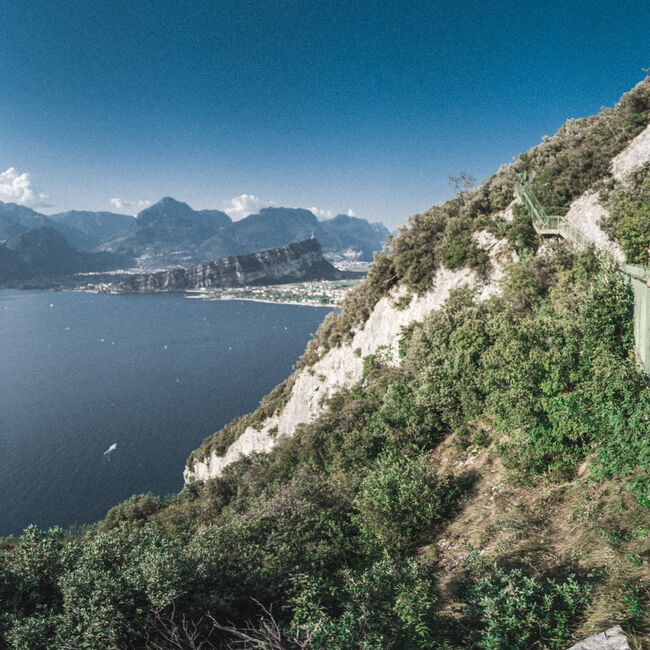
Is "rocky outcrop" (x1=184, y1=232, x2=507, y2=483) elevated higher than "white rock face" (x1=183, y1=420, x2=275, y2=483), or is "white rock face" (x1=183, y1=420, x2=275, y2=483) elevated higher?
"rocky outcrop" (x1=184, y1=232, x2=507, y2=483)

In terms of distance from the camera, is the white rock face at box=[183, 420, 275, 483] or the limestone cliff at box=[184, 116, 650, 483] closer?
the limestone cliff at box=[184, 116, 650, 483]

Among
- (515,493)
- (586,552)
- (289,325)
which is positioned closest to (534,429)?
(515,493)

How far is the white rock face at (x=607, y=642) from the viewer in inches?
195

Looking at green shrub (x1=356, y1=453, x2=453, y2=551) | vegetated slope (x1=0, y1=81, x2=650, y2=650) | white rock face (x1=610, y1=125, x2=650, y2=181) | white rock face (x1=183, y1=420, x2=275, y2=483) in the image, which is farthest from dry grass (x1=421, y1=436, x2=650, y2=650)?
white rock face (x1=183, y1=420, x2=275, y2=483)

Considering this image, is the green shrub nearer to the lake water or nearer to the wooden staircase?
the wooden staircase

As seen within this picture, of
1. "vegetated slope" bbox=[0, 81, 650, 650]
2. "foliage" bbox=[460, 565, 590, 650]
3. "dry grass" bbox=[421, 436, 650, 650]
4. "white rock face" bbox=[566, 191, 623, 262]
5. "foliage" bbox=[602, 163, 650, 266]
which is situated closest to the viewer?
"foliage" bbox=[460, 565, 590, 650]

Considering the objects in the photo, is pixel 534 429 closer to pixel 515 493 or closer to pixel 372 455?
pixel 515 493

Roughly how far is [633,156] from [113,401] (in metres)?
103

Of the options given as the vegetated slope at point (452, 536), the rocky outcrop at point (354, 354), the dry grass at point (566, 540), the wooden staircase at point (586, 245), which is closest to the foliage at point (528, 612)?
the vegetated slope at point (452, 536)

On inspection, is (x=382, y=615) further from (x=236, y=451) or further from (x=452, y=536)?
(x=236, y=451)

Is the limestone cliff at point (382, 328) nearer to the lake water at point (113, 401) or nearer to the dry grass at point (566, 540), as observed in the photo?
the dry grass at point (566, 540)

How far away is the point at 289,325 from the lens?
542 feet

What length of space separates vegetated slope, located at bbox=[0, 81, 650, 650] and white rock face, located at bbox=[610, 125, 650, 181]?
1.24 m

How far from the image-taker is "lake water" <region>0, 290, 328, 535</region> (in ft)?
197
